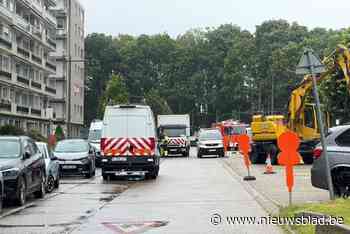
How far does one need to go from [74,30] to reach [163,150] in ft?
139

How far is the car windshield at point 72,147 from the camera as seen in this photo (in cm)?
2842

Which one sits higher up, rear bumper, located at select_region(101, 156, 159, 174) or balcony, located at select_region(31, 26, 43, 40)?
balcony, located at select_region(31, 26, 43, 40)

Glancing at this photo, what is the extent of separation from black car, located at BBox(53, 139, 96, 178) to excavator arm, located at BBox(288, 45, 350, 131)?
10765 mm

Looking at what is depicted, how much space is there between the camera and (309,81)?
107 feet

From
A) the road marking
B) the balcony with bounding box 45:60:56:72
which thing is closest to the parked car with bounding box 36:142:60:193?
the road marking

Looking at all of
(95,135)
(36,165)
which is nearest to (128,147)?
(36,165)

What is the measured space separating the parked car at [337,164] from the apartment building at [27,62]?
44.3 metres

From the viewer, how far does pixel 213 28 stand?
107750 mm

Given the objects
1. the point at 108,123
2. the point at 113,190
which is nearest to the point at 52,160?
the point at 113,190

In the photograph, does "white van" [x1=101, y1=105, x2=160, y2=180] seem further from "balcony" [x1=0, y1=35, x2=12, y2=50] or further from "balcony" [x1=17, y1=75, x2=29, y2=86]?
"balcony" [x1=17, y1=75, x2=29, y2=86]

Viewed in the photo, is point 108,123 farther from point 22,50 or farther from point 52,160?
point 22,50

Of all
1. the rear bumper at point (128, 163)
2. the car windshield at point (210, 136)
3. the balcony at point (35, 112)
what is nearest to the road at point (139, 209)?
the rear bumper at point (128, 163)

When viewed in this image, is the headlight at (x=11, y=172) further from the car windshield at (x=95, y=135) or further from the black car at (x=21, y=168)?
the car windshield at (x=95, y=135)

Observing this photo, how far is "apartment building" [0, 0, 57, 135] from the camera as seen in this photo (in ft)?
192
